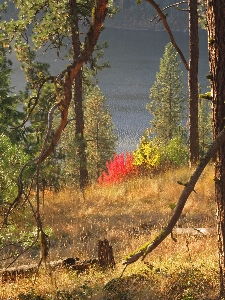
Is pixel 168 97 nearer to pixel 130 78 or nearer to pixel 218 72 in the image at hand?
pixel 218 72

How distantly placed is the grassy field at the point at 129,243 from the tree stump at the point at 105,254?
0.47 ft

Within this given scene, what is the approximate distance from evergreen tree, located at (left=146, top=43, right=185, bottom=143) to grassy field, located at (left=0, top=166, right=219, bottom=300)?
107 ft

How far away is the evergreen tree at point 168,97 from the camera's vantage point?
4472cm

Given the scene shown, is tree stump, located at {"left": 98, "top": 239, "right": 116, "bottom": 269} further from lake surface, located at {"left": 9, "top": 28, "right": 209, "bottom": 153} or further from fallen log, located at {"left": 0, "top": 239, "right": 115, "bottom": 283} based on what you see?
lake surface, located at {"left": 9, "top": 28, "right": 209, "bottom": 153}

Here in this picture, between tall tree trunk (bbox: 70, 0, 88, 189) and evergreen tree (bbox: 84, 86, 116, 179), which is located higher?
tall tree trunk (bbox: 70, 0, 88, 189)

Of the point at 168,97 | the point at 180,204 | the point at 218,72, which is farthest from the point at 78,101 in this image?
the point at 168,97

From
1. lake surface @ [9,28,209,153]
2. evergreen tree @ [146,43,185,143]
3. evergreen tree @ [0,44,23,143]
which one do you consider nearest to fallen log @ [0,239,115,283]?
evergreen tree @ [0,44,23,143]

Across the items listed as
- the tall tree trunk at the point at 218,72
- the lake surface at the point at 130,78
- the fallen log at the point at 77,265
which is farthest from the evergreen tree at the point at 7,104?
the lake surface at the point at 130,78

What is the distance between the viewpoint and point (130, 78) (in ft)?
320

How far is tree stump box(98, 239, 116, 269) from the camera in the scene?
6.68 metres

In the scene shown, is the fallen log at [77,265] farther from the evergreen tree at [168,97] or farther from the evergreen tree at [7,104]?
the evergreen tree at [168,97]

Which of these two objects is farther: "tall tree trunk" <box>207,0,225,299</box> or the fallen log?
A: the fallen log

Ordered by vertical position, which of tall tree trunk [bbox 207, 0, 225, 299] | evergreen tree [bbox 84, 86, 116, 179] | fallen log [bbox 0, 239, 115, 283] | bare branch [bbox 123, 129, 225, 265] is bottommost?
evergreen tree [bbox 84, 86, 116, 179]

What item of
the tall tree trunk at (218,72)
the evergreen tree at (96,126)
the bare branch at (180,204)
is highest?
the tall tree trunk at (218,72)
